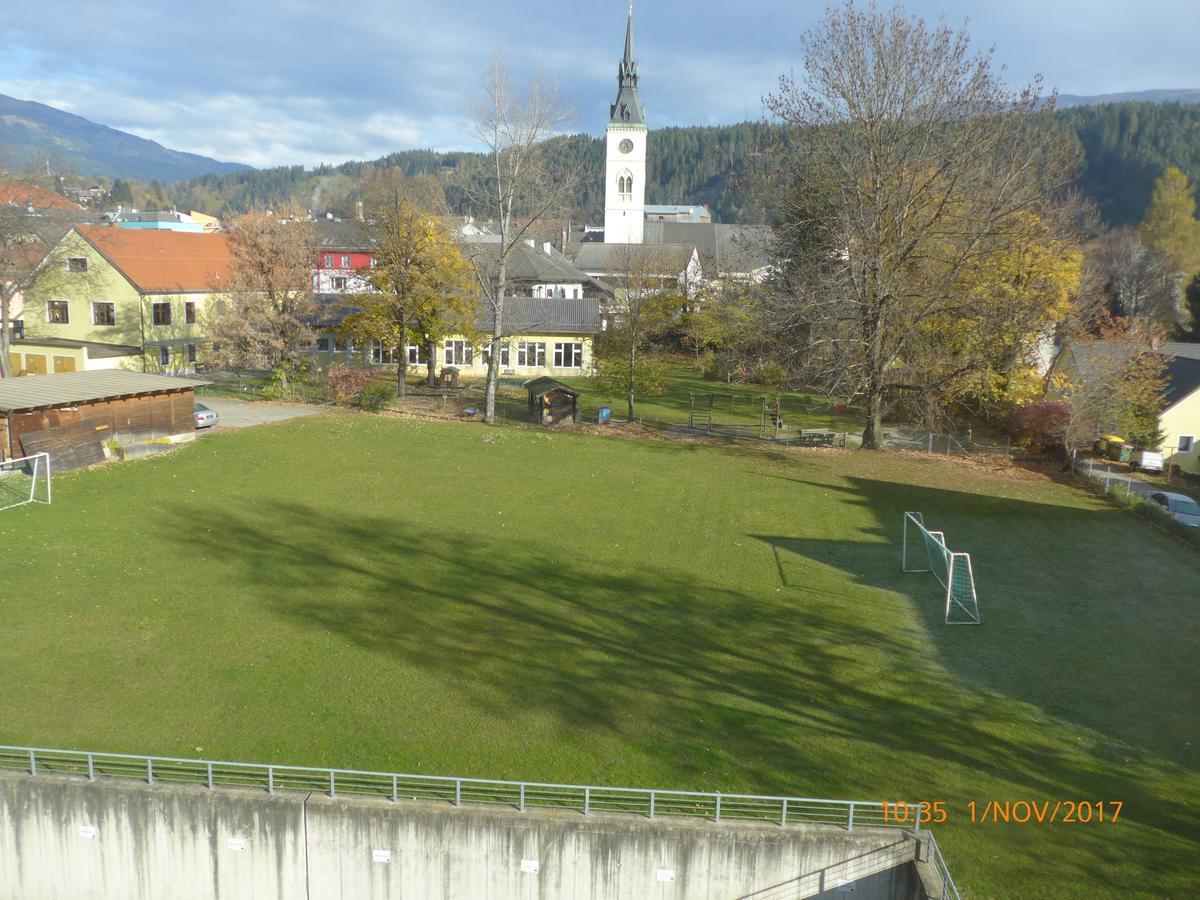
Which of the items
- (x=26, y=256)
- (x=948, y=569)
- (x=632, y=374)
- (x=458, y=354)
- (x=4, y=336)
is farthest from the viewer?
(x=458, y=354)

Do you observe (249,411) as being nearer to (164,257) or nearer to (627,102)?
(164,257)

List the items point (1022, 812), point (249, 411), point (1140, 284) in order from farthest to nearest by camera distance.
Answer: point (1140, 284) < point (249, 411) < point (1022, 812)

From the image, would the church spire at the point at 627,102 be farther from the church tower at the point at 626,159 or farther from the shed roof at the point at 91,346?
the shed roof at the point at 91,346

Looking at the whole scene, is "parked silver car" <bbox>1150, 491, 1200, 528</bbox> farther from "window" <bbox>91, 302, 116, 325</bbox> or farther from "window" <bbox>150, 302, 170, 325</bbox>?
"window" <bbox>91, 302, 116, 325</bbox>

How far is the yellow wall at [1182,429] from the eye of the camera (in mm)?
37031

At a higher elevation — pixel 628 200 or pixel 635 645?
pixel 628 200

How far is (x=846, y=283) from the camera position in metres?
33.8

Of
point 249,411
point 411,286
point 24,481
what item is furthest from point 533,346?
point 24,481

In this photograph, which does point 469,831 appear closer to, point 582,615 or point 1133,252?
point 582,615

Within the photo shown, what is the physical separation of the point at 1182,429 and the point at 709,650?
Result: 32.9 meters

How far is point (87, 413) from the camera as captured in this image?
28.4 meters

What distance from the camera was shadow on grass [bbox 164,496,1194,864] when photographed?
40.4ft

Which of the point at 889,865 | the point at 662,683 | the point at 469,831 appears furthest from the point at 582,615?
the point at 889,865

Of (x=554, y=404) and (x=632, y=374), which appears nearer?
(x=554, y=404)
